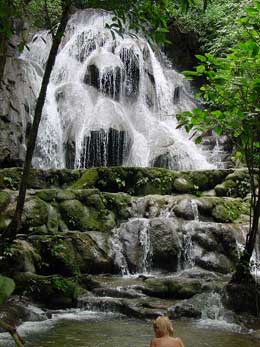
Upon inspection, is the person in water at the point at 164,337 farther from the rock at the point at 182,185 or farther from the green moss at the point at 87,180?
the rock at the point at 182,185

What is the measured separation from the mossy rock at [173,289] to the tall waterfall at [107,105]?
30.6 feet

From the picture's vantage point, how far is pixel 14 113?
18094mm

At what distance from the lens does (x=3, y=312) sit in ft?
25.3

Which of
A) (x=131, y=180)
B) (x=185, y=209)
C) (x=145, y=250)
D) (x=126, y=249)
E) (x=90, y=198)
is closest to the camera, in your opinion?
(x=126, y=249)

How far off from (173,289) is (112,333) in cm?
248

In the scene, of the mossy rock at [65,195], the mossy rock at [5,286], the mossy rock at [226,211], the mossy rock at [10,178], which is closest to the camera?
the mossy rock at [5,286]

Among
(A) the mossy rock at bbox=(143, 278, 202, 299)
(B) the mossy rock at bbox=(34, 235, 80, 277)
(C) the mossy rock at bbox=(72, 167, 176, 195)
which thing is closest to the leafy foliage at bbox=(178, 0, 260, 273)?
(A) the mossy rock at bbox=(143, 278, 202, 299)

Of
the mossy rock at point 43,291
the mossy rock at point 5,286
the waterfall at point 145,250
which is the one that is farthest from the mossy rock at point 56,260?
the mossy rock at point 5,286

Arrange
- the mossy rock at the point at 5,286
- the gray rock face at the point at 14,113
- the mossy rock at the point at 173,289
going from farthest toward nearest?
1. the gray rock face at the point at 14,113
2. the mossy rock at the point at 173,289
3. the mossy rock at the point at 5,286

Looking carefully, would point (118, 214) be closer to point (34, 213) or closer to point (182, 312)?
point (34, 213)

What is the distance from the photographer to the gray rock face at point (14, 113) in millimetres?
17453

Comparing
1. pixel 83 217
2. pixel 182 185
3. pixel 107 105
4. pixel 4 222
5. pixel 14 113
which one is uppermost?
pixel 107 105

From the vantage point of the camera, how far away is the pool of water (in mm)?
6980

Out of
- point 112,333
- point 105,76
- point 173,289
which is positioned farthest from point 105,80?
point 112,333
